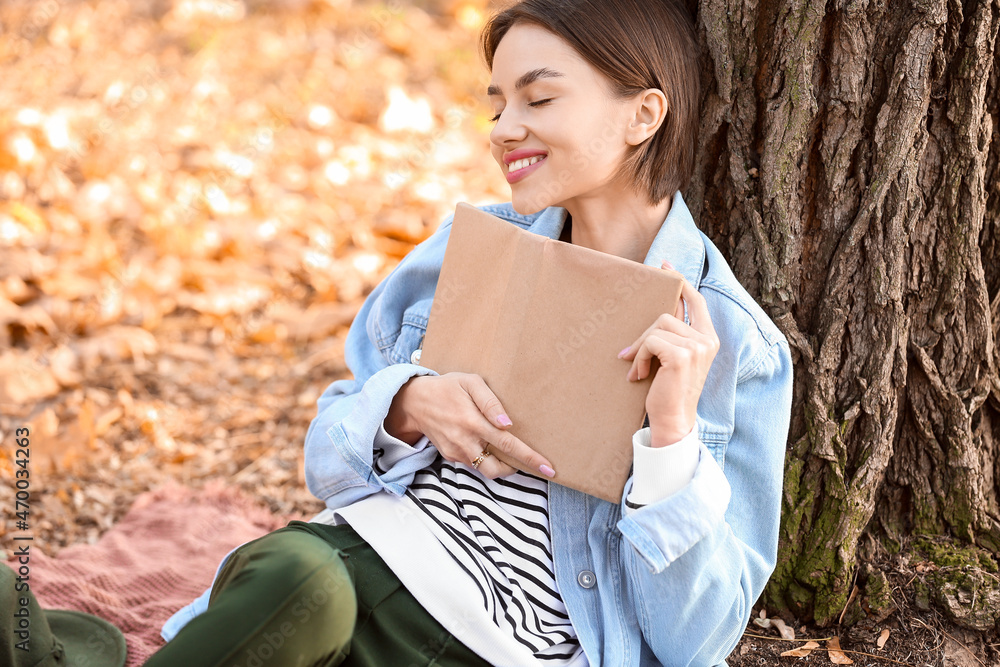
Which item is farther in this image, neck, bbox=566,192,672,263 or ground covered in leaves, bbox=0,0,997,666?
ground covered in leaves, bbox=0,0,997,666

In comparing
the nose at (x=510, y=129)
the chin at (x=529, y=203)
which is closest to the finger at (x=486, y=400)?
the chin at (x=529, y=203)

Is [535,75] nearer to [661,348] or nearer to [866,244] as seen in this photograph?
[661,348]

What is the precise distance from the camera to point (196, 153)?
4230 mm

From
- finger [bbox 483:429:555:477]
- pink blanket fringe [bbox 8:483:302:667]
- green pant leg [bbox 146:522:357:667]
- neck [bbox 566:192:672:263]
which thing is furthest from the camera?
pink blanket fringe [bbox 8:483:302:667]

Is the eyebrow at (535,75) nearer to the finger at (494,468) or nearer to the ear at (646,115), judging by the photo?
the ear at (646,115)

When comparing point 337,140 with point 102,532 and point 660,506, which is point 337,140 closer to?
point 102,532

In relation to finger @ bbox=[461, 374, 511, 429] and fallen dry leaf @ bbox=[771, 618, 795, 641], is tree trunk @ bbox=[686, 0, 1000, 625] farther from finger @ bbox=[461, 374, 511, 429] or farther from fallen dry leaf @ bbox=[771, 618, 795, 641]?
finger @ bbox=[461, 374, 511, 429]

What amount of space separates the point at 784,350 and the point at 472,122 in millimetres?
3865

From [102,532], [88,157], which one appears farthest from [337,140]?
[102,532]

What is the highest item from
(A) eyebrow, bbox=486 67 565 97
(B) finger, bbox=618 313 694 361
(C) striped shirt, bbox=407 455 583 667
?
(A) eyebrow, bbox=486 67 565 97

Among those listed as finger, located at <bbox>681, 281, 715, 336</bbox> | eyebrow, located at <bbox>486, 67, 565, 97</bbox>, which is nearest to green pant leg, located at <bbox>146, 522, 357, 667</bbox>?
finger, located at <bbox>681, 281, 715, 336</bbox>

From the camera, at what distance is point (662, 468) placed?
1.24 metres

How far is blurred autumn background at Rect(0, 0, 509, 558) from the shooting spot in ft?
9.32

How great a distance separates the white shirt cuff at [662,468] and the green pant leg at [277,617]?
1.57 ft
